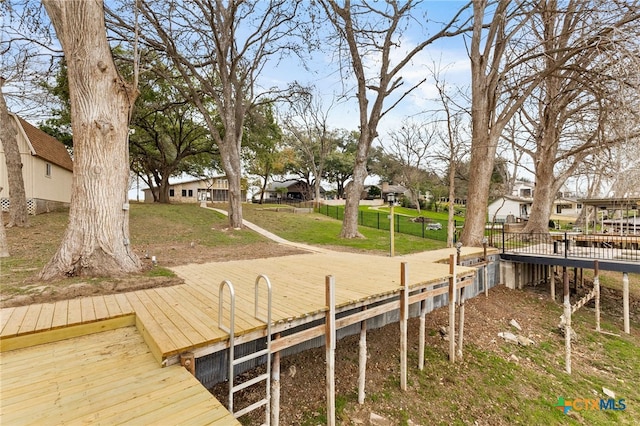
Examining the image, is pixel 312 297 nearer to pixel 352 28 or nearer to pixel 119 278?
pixel 119 278

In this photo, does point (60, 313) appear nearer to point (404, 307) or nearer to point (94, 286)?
point (94, 286)

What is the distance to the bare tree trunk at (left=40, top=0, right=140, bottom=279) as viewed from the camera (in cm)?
541

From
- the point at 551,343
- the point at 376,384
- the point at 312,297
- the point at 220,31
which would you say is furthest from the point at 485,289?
the point at 220,31

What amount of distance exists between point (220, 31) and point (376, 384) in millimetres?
13930

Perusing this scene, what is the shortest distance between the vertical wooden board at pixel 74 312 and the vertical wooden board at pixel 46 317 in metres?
0.17

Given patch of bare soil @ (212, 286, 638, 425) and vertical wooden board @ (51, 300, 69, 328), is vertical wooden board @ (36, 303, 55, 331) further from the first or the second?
patch of bare soil @ (212, 286, 638, 425)

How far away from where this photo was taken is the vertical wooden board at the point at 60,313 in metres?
3.39

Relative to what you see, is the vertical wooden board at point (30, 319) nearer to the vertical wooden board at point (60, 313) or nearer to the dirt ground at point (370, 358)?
the vertical wooden board at point (60, 313)

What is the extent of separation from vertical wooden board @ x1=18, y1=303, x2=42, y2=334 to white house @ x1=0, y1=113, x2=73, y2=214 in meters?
12.1

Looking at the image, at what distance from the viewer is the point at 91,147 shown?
5.56 meters

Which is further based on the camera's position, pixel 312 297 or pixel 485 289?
pixel 485 289

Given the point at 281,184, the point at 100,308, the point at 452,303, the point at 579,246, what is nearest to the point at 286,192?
the point at 281,184

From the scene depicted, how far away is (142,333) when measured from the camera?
343cm

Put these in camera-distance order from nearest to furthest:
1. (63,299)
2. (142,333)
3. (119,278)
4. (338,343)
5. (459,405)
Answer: (142,333)
(63,299)
(459,405)
(119,278)
(338,343)
